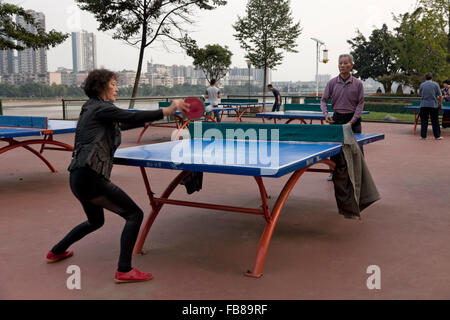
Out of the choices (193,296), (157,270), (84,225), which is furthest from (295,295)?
(84,225)

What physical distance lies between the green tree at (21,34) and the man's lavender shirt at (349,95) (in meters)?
12.2

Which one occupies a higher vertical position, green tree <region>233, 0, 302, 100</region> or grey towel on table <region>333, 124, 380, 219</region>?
green tree <region>233, 0, 302, 100</region>

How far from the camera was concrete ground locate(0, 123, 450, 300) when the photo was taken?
3365 mm

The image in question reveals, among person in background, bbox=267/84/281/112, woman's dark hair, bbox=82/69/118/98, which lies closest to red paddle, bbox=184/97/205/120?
woman's dark hair, bbox=82/69/118/98

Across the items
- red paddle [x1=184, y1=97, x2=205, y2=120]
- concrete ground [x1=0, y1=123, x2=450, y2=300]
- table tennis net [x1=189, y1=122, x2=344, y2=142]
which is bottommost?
concrete ground [x1=0, y1=123, x2=450, y2=300]

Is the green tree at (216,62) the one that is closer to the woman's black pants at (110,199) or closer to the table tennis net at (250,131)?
the table tennis net at (250,131)

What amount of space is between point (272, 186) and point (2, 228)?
11.4ft

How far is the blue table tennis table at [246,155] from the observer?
3.50m

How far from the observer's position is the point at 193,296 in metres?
3.24

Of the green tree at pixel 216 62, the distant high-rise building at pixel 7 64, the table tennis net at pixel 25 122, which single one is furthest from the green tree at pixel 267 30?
the table tennis net at pixel 25 122

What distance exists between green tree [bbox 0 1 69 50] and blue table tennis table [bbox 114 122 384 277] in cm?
1281

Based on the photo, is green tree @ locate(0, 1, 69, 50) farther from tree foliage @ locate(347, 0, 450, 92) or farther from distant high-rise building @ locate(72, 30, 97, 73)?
tree foliage @ locate(347, 0, 450, 92)
